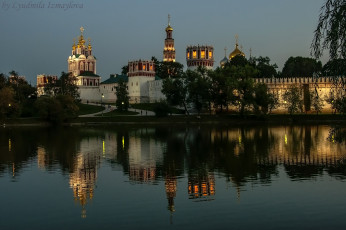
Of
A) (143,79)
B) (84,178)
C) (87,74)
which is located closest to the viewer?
(84,178)

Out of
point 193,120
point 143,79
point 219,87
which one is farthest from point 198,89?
→ point 143,79

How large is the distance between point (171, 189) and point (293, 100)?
58.1 m

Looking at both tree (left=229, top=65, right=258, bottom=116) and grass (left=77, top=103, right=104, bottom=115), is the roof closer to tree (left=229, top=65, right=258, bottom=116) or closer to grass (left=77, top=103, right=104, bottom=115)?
grass (left=77, top=103, right=104, bottom=115)

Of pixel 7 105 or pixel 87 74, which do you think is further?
pixel 87 74

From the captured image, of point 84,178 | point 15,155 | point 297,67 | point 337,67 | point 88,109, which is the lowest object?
point 84,178

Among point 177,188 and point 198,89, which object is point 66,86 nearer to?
point 198,89

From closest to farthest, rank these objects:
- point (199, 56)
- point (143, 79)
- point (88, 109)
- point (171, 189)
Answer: point (171, 189)
point (88, 109)
point (199, 56)
point (143, 79)

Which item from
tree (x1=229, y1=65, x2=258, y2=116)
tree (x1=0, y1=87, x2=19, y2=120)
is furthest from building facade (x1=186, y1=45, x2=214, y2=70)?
tree (x1=0, y1=87, x2=19, y2=120)

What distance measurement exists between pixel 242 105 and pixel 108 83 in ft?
160

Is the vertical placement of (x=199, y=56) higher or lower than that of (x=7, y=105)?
higher

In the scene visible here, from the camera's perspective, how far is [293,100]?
73.9m

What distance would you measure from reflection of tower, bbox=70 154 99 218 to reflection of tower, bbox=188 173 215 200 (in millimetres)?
3789

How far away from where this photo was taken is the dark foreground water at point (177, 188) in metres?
14.4

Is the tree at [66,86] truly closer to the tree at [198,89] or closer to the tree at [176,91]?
the tree at [176,91]
